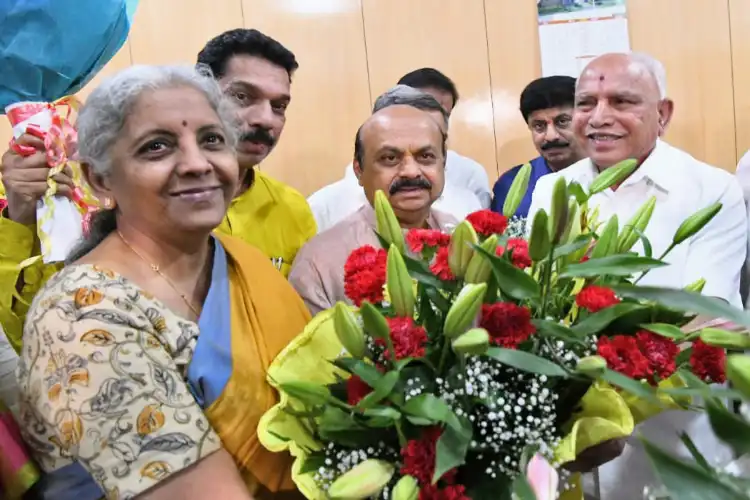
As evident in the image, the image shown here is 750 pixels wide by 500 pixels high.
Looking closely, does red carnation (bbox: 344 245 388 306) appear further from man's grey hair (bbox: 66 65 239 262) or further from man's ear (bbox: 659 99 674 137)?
man's ear (bbox: 659 99 674 137)

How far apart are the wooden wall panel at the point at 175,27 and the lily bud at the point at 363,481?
124 inches

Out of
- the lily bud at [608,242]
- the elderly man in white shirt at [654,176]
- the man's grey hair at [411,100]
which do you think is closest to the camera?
the lily bud at [608,242]

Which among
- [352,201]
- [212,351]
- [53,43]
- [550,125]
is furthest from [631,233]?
[550,125]

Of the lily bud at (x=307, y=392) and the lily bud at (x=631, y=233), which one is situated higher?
the lily bud at (x=631, y=233)

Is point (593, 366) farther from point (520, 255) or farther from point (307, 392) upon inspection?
point (307, 392)

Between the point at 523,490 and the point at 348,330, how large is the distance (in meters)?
0.25

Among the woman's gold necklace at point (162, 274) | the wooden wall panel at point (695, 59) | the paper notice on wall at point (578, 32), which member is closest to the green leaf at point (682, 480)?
the woman's gold necklace at point (162, 274)

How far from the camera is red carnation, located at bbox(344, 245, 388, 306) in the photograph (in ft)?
2.94

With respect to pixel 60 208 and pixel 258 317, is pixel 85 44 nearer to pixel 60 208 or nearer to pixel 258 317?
pixel 60 208

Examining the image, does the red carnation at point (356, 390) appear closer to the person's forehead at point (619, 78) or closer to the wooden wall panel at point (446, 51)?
the person's forehead at point (619, 78)

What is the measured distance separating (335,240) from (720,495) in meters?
1.24

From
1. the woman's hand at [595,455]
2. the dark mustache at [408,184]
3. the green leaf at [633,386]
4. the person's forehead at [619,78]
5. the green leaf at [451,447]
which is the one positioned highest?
the person's forehead at [619,78]

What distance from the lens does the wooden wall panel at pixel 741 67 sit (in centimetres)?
375

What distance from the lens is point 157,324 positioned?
1101 millimetres
